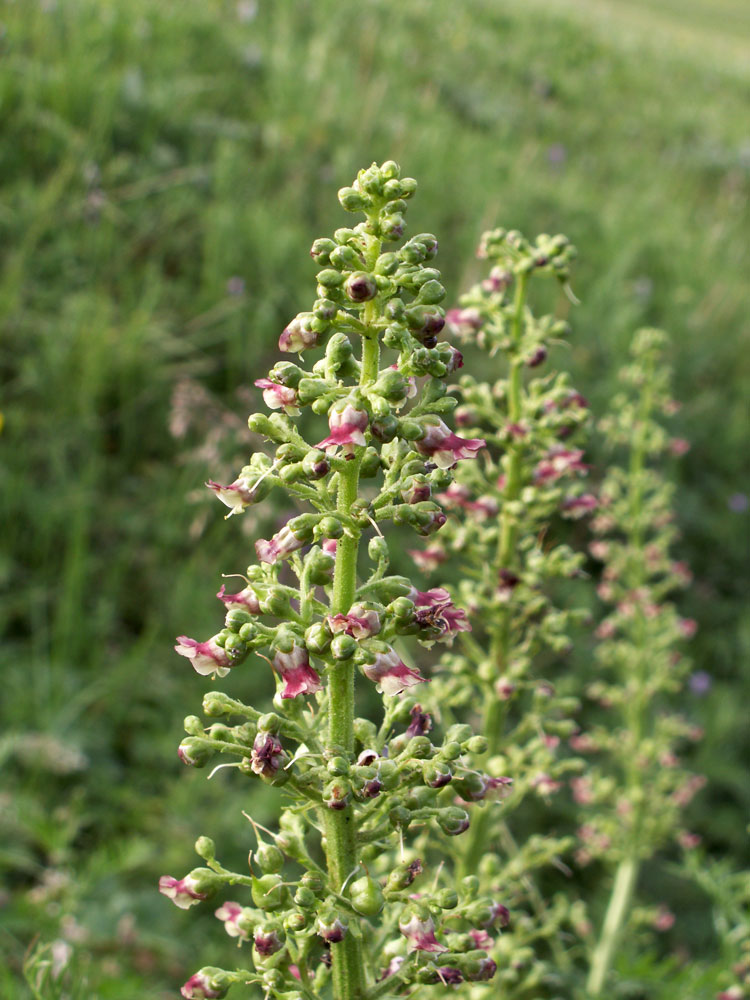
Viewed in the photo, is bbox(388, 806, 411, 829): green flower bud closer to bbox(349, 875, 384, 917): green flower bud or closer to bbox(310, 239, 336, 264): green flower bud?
bbox(349, 875, 384, 917): green flower bud

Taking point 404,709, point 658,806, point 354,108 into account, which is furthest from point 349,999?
point 354,108

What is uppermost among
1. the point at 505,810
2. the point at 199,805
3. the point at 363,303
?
the point at 363,303

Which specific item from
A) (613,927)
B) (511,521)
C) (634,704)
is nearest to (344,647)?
(511,521)

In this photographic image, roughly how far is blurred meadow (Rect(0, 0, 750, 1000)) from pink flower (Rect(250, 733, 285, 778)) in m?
0.97

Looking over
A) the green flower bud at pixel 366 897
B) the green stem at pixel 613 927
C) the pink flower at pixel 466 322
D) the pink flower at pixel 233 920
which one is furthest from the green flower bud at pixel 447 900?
the green stem at pixel 613 927

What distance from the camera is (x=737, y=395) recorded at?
26.3 feet

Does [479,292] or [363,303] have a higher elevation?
[363,303]

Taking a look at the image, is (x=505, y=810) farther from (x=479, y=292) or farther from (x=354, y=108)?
(x=354, y=108)

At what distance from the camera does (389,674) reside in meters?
1.50

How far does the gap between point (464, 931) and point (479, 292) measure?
5.06 ft

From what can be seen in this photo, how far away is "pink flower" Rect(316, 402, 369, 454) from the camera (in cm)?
142

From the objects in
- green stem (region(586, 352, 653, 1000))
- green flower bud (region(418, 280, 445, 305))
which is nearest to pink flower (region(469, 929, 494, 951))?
green flower bud (region(418, 280, 445, 305))

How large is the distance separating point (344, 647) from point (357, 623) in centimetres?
5

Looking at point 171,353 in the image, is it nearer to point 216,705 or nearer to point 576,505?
point 576,505
